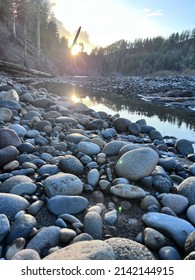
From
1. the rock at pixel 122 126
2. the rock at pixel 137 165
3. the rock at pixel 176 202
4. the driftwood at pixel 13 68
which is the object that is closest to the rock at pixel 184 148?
the rock at pixel 122 126

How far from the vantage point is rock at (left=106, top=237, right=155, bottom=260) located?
1670mm

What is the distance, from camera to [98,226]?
2.11m

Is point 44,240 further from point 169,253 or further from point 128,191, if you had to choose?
point 128,191

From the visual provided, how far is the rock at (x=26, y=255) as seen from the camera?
5.52 ft

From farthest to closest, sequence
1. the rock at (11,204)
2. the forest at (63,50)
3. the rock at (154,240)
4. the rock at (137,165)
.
A: the forest at (63,50) < the rock at (137,165) < the rock at (11,204) < the rock at (154,240)

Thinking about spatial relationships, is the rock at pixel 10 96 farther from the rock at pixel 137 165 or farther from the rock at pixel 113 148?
the rock at pixel 137 165

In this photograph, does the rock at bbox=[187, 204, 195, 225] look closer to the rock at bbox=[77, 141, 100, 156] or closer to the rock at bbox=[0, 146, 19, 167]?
the rock at bbox=[77, 141, 100, 156]

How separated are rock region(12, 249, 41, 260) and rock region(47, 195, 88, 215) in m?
0.58

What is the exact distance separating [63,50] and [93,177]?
58.3 metres

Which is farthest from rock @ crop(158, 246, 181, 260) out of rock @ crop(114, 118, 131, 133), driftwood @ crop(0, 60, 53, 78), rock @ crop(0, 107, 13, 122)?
driftwood @ crop(0, 60, 53, 78)

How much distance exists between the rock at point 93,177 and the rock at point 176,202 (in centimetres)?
73

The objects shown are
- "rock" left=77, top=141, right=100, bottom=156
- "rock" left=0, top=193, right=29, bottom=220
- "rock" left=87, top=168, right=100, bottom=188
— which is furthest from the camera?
"rock" left=77, top=141, right=100, bottom=156

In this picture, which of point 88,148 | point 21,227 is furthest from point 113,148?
point 21,227

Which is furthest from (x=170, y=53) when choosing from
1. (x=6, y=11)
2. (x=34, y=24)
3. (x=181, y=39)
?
(x=6, y=11)
